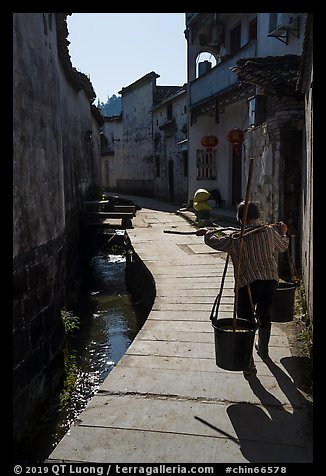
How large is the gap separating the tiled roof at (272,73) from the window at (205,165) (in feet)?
29.2

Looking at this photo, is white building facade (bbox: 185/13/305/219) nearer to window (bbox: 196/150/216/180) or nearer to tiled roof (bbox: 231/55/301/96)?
window (bbox: 196/150/216/180)

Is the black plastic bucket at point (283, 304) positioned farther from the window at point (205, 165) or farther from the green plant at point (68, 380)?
the window at point (205, 165)

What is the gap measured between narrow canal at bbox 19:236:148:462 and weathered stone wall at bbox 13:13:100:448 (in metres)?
0.26

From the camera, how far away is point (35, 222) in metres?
4.86

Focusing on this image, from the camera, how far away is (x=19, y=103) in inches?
173

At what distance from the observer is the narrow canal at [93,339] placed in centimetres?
481

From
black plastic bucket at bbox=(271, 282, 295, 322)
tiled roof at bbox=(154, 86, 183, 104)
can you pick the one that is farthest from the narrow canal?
tiled roof at bbox=(154, 86, 183, 104)

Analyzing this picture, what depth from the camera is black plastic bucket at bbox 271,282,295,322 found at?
168 inches

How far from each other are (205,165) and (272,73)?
9.98 m

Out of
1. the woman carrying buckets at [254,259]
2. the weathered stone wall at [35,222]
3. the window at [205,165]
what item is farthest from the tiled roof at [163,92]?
the woman carrying buckets at [254,259]

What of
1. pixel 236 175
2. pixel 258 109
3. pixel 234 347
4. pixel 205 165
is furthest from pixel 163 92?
pixel 234 347

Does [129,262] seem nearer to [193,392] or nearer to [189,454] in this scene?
[193,392]
